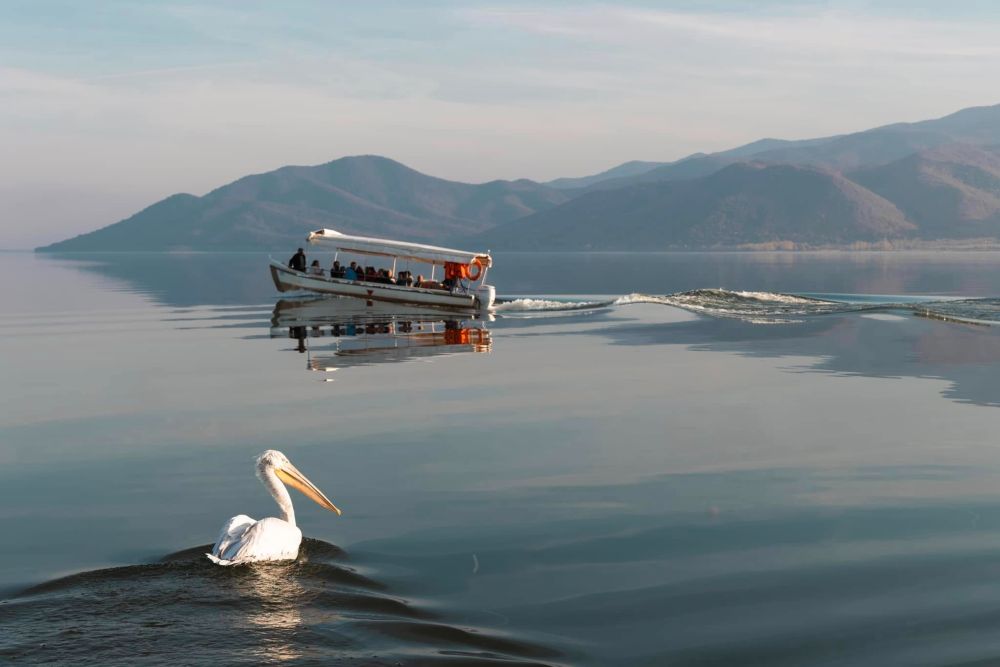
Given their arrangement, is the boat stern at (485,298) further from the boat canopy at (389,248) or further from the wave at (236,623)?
the wave at (236,623)

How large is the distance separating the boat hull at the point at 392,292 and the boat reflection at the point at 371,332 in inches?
22.6

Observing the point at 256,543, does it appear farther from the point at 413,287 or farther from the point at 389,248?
the point at 389,248

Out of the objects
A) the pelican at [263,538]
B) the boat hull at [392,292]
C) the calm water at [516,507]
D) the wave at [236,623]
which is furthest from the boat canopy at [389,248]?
the wave at [236,623]

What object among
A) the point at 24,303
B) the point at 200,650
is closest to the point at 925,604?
the point at 200,650

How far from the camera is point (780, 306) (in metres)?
58.1

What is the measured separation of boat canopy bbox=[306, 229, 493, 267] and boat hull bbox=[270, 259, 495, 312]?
1972 mm

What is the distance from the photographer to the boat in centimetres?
5691

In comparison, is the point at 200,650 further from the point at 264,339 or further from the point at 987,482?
the point at 264,339

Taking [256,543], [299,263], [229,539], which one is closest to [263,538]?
[256,543]

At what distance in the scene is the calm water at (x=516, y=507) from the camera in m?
10.6

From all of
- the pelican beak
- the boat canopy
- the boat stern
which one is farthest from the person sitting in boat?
the pelican beak

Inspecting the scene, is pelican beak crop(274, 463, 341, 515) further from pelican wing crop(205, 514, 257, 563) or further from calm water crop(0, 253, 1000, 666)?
pelican wing crop(205, 514, 257, 563)

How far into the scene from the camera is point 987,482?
16391 mm

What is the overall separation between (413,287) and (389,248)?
3891mm
